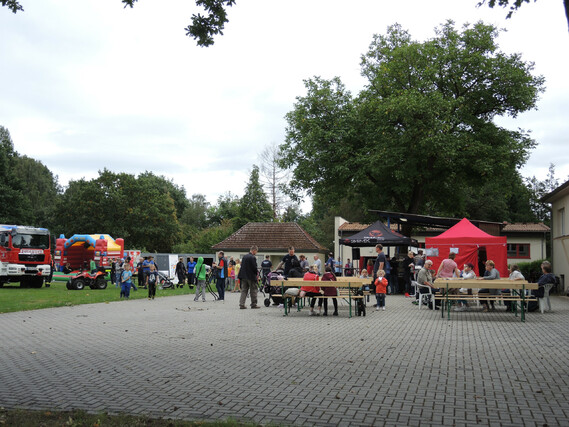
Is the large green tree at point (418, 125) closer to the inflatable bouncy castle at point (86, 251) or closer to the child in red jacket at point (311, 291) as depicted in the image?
the inflatable bouncy castle at point (86, 251)

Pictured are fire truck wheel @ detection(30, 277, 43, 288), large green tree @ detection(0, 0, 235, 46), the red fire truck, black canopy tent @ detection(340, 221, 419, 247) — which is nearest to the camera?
large green tree @ detection(0, 0, 235, 46)

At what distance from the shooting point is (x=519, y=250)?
53656 millimetres

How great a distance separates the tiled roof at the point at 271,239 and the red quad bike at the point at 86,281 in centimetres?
2008

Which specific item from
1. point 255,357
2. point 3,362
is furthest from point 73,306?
point 255,357

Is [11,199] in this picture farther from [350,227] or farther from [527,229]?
[527,229]

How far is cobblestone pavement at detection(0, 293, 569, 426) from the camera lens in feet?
18.0

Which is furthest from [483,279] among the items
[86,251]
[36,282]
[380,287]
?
[86,251]

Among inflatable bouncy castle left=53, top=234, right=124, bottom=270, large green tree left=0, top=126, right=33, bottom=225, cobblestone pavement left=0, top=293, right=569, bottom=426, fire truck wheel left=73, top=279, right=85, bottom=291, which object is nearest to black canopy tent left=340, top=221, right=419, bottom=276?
cobblestone pavement left=0, top=293, right=569, bottom=426

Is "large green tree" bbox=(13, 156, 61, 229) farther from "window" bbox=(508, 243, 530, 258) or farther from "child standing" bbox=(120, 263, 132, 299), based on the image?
"window" bbox=(508, 243, 530, 258)

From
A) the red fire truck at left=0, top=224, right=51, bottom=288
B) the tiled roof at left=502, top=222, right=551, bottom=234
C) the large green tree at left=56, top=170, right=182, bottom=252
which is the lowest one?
the red fire truck at left=0, top=224, right=51, bottom=288

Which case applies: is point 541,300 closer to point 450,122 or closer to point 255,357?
point 255,357

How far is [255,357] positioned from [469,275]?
10317 mm

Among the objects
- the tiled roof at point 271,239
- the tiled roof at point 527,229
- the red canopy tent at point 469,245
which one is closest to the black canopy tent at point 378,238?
the red canopy tent at point 469,245

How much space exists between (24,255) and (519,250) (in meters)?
42.8
